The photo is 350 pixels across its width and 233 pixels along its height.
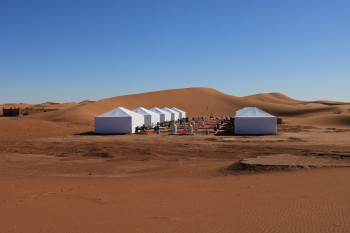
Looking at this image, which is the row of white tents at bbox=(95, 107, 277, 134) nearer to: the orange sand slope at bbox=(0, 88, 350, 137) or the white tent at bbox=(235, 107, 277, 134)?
the white tent at bbox=(235, 107, 277, 134)

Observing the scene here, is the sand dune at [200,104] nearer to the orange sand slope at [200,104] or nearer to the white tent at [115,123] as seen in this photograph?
the orange sand slope at [200,104]

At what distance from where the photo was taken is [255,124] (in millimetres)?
28562

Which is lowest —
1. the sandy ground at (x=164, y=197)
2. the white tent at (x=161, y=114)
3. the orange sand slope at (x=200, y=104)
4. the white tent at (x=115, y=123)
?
the sandy ground at (x=164, y=197)

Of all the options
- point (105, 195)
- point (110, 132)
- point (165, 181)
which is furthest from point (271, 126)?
point (105, 195)

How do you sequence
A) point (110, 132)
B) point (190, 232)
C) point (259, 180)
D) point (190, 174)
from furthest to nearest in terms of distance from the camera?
point (110, 132), point (190, 174), point (259, 180), point (190, 232)

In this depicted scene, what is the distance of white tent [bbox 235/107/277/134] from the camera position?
1118 inches

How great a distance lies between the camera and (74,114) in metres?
51.1

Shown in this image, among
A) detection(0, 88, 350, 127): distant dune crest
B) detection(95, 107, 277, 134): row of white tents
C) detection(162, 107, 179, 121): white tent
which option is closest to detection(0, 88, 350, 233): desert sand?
detection(95, 107, 277, 134): row of white tents

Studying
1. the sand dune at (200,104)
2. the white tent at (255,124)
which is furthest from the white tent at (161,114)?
the sand dune at (200,104)

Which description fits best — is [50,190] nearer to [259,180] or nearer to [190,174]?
[190,174]

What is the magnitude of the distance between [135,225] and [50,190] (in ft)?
15.1

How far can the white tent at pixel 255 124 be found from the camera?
28.4 meters

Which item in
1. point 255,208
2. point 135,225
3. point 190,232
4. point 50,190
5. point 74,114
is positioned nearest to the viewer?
point 190,232

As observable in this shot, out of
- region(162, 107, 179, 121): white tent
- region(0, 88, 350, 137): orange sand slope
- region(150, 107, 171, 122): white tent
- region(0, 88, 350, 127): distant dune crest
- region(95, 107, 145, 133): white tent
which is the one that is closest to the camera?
region(95, 107, 145, 133): white tent
